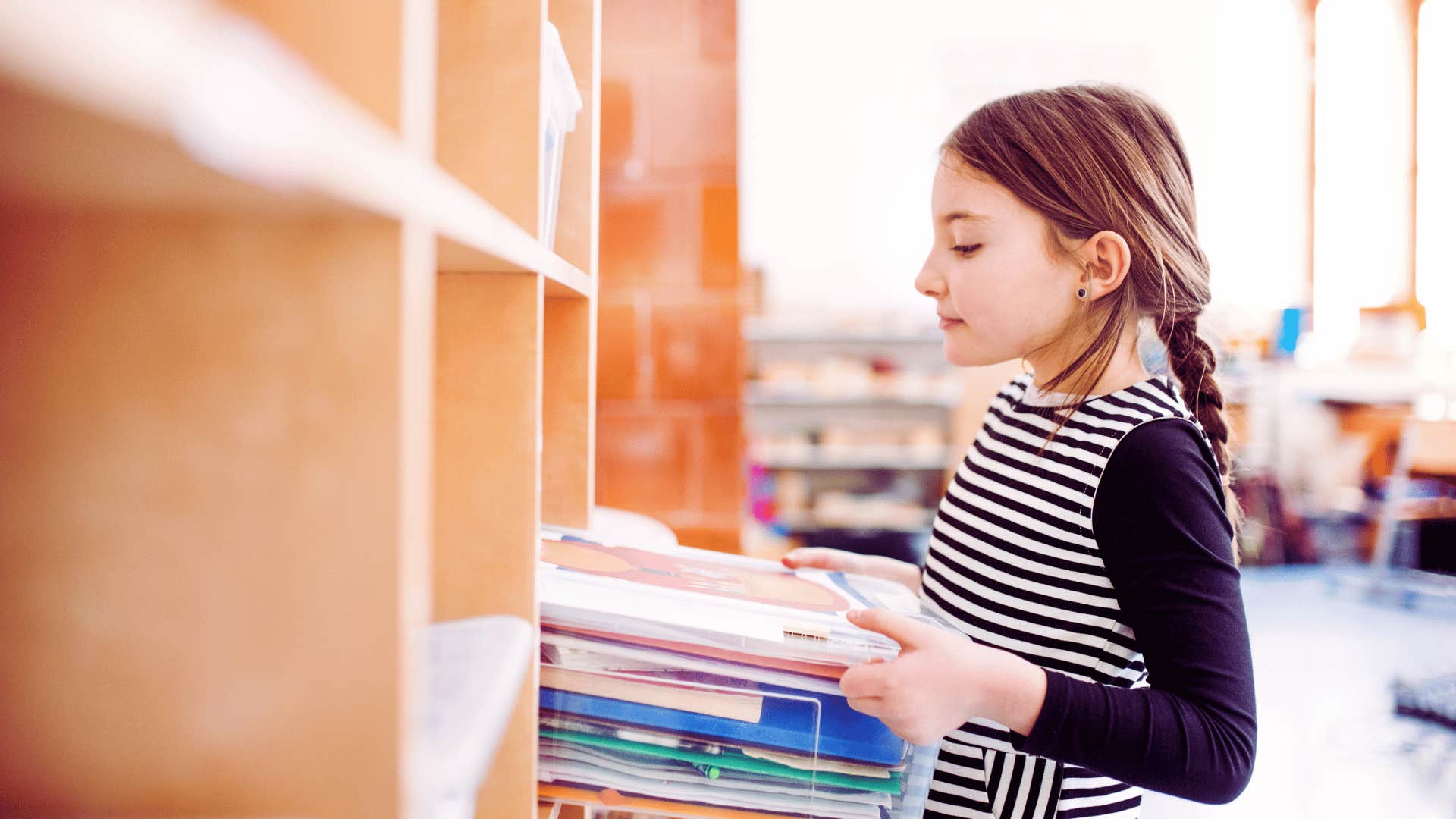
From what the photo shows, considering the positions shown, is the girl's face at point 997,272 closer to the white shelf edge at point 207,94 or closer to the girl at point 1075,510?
the girl at point 1075,510

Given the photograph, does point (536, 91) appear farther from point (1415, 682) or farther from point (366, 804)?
point (1415, 682)

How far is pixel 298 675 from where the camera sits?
1.01 ft

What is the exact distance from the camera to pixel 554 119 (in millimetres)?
799

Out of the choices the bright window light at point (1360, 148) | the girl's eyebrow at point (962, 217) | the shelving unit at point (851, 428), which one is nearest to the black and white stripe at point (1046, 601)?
the girl's eyebrow at point (962, 217)

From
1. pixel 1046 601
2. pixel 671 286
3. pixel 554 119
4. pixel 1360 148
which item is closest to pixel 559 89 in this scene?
pixel 554 119

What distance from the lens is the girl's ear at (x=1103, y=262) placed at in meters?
0.87

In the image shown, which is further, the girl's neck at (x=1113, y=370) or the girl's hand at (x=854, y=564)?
the girl's hand at (x=854, y=564)

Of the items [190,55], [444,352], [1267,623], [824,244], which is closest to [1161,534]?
[444,352]

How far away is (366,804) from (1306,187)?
653cm

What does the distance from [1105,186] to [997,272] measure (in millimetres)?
138

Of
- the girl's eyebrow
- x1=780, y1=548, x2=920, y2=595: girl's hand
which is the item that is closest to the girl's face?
the girl's eyebrow

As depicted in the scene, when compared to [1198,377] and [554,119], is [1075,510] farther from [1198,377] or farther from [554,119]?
[554,119]

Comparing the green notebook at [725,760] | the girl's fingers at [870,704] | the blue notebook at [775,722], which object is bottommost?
the green notebook at [725,760]

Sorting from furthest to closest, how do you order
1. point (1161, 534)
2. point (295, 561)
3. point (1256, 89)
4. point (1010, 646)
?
point (1256, 89), point (1010, 646), point (1161, 534), point (295, 561)
